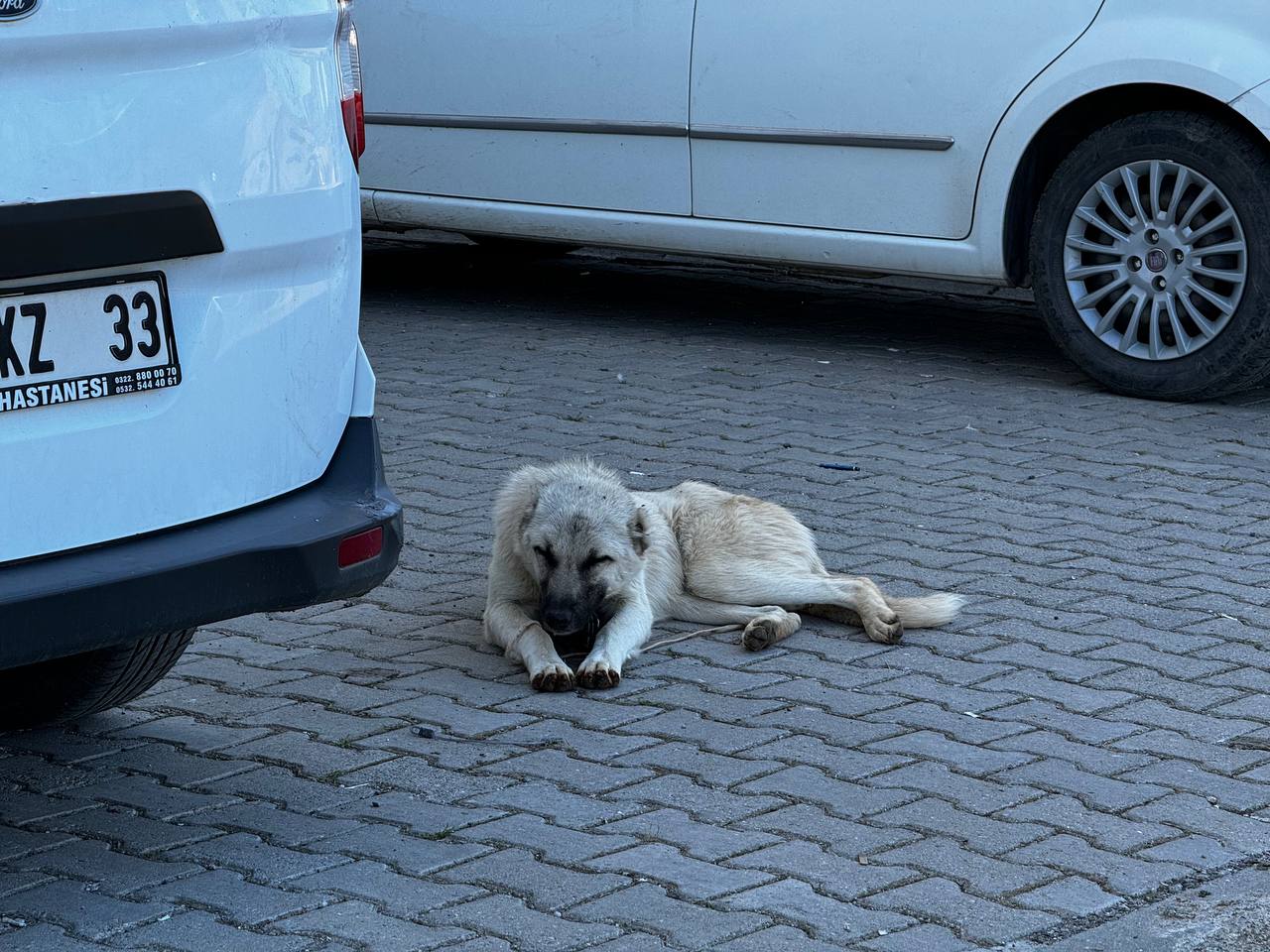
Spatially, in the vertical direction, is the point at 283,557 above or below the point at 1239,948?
above

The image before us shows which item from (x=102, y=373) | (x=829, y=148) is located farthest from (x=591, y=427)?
(x=102, y=373)

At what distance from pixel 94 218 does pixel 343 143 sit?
2.11ft

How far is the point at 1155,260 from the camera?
300 inches

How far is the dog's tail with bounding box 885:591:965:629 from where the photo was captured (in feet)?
17.4

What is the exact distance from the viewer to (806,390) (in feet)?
26.8

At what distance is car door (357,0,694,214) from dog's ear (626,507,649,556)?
3.63 m

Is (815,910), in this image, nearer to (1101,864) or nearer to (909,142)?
(1101,864)

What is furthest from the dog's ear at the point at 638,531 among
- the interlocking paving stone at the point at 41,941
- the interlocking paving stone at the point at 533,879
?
the interlocking paving stone at the point at 41,941

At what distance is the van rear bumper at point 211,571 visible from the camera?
3217mm

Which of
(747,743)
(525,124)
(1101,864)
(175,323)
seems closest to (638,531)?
(747,743)

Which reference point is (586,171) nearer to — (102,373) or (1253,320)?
(1253,320)

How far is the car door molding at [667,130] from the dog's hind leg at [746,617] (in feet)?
10.4

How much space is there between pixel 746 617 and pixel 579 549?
55 cm

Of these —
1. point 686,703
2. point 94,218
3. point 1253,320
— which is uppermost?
point 94,218
